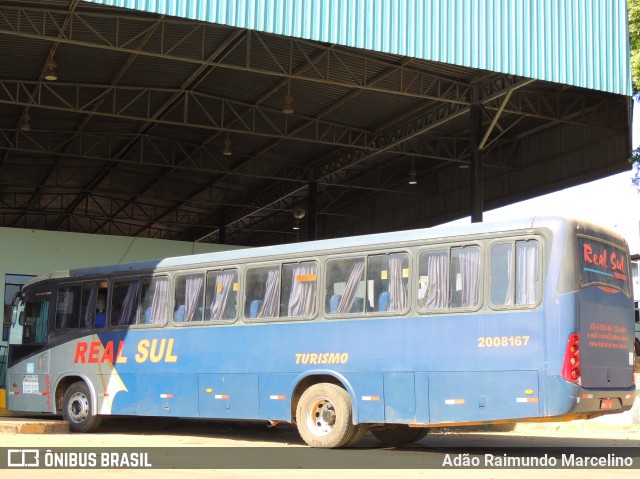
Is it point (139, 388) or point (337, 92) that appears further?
point (337, 92)

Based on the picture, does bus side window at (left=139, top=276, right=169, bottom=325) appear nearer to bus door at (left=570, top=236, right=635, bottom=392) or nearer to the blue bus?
the blue bus

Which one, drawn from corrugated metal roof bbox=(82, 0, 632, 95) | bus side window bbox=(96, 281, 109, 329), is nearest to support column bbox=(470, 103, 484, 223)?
corrugated metal roof bbox=(82, 0, 632, 95)

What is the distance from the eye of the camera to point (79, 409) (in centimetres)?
1708

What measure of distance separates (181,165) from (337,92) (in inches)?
368

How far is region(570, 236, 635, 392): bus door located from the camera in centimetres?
1185

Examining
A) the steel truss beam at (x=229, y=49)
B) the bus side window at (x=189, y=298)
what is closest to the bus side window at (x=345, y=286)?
the bus side window at (x=189, y=298)

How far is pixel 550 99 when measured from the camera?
26.1 metres

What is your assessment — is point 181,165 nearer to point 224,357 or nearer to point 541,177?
point 541,177

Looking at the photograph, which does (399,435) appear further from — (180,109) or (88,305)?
(180,109)

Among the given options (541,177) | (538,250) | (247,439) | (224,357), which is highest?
(541,177)

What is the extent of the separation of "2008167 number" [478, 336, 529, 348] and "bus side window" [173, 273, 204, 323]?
507cm

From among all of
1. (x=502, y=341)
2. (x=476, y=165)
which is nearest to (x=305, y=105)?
(x=476, y=165)

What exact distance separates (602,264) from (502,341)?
5.44 ft

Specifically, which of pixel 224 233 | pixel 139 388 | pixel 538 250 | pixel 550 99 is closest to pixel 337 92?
pixel 550 99
